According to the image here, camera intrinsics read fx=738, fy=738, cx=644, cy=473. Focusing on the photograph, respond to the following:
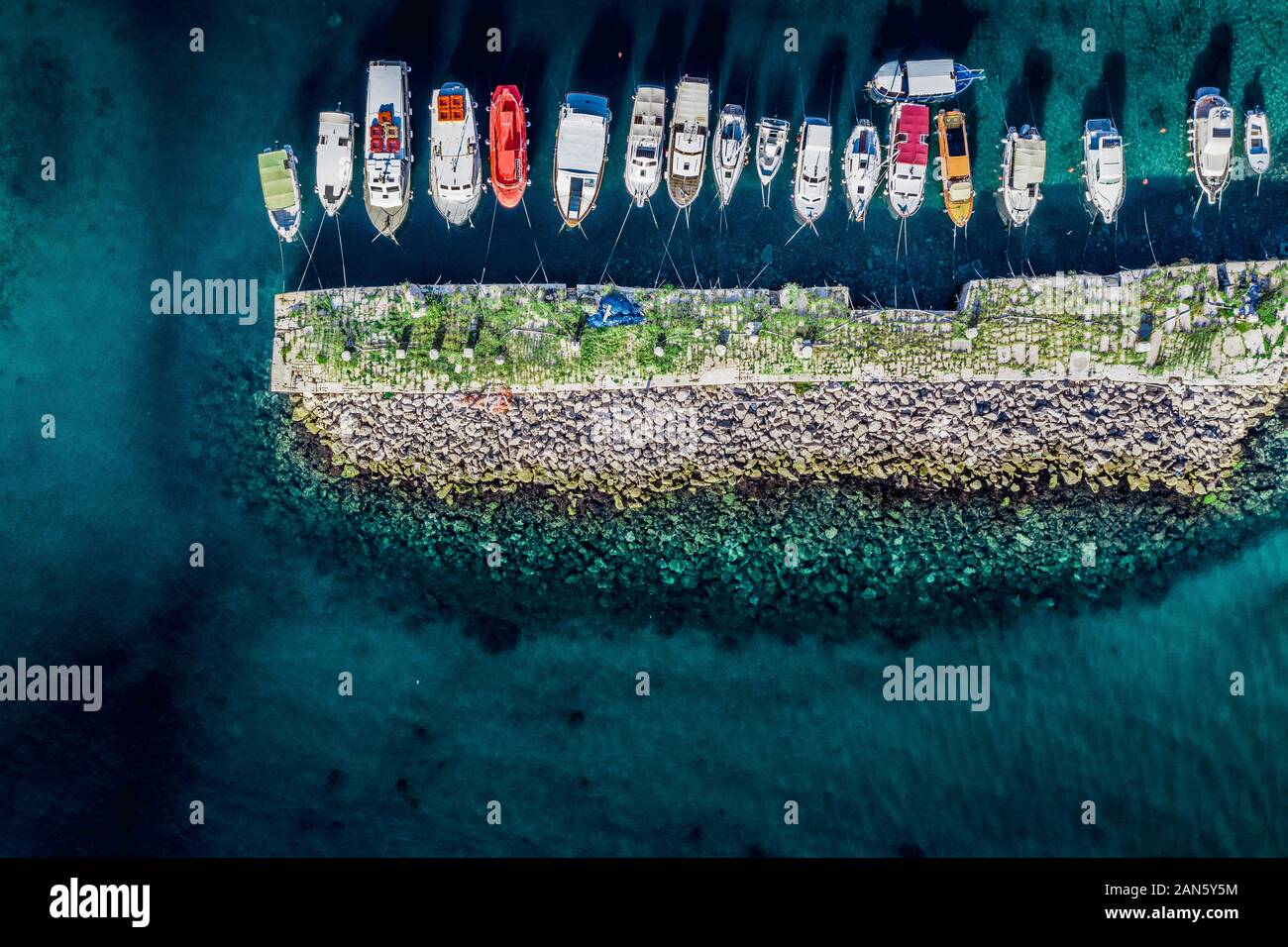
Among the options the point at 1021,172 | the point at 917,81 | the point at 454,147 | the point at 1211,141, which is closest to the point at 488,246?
the point at 454,147

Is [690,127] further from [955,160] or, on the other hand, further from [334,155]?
[334,155]

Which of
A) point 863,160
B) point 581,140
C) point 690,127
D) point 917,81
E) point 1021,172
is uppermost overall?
point 917,81

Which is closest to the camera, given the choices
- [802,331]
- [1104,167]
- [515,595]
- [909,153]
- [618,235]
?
[909,153]

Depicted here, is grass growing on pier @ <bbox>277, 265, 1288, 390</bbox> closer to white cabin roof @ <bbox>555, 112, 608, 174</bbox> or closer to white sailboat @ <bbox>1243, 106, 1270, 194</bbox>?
white sailboat @ <bbox>1243, 106, 1270, 194</bbox>

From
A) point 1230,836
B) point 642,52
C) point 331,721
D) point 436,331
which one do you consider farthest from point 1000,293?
point 331,721

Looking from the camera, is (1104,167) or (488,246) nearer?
(1104,167)

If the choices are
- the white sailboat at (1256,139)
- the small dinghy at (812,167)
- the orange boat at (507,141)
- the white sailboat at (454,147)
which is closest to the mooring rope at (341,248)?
the white sailboat at (454,147)

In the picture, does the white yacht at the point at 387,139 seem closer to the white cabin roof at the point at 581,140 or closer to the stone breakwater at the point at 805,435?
the white cabin roof at the point at 581,140
